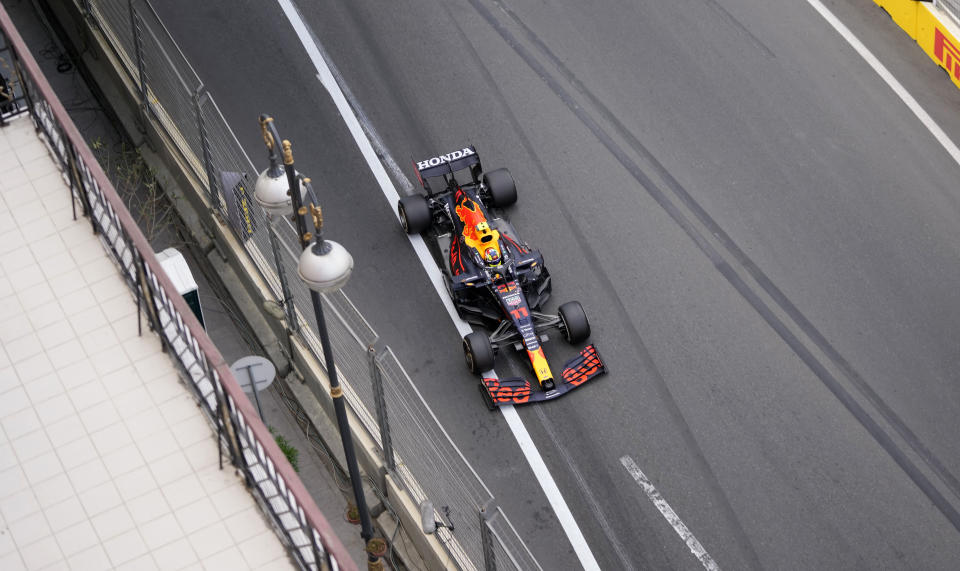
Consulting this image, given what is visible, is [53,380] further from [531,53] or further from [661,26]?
[661,26]

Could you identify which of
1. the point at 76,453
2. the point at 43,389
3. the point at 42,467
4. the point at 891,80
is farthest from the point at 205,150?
the point at 891,80

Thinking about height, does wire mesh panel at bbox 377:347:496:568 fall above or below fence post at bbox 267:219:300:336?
below

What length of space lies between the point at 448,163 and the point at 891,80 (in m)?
6.97

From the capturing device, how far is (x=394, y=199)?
61.2 feet

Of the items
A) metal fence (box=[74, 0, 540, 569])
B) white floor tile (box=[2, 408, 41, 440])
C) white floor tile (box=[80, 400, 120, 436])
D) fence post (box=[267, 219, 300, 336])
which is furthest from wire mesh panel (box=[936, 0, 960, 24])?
white floor tile (box=[2, 408, 41, 440])

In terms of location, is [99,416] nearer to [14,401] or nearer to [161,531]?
[14,401]

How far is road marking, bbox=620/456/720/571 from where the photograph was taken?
592 inches

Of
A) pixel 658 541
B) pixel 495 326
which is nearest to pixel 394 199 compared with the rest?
pixel 495 326

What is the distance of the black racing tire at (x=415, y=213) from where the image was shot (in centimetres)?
1772

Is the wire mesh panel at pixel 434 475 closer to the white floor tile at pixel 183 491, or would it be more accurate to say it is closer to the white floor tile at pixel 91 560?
the white floor tile at pixel 183 491

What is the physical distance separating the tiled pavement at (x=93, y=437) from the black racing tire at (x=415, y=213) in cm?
580

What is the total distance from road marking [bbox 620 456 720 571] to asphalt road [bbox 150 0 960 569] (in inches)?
3.5

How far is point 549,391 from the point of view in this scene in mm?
16297

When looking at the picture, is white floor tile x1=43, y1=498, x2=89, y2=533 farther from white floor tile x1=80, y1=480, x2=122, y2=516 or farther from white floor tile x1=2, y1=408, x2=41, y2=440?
white floor tile x1=2, y1=408, x2=41, y2=440
